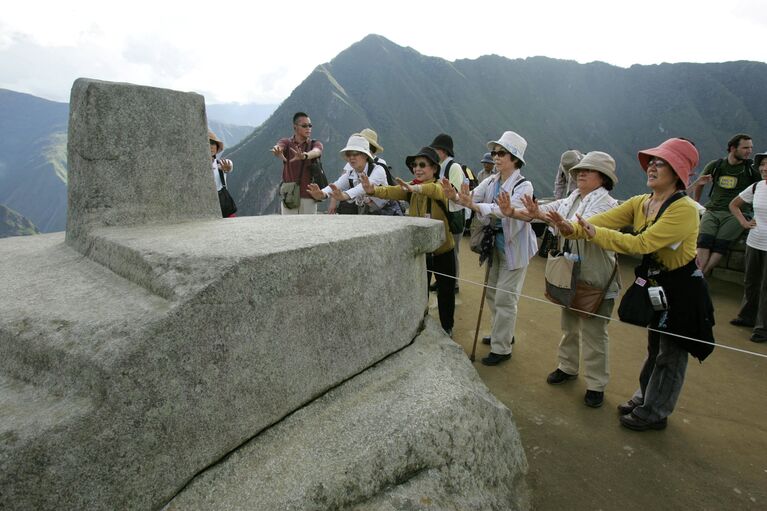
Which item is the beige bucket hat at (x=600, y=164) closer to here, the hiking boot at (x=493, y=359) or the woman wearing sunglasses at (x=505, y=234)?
the woman wearing sunglasses at (x=505, y=234)

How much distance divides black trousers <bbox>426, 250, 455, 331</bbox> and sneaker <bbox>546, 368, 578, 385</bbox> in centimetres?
118

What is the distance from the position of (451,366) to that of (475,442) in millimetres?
588

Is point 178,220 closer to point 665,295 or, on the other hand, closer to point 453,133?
point 665,295

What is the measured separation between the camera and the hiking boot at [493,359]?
4.60 m

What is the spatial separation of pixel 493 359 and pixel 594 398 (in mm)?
1056

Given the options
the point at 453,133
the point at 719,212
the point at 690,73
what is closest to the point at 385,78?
the point at 453,133

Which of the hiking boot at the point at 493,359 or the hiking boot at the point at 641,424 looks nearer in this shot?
the hiking boot at the point at 641,424

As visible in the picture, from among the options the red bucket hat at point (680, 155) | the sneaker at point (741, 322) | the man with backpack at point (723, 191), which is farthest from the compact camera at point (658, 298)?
the man with backpack at point (723, 191)

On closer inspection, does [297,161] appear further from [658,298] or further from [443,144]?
[658,298]

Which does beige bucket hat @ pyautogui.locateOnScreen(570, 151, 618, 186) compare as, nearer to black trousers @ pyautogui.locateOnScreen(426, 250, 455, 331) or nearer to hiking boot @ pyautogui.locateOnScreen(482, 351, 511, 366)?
black trousers @ pyautogui.locateOnScreen(426, 250, 455, 331)

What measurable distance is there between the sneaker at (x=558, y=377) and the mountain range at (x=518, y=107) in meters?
61.0

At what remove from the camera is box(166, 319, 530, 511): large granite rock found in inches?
76.4

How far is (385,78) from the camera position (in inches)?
3777

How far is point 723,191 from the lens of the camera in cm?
644
